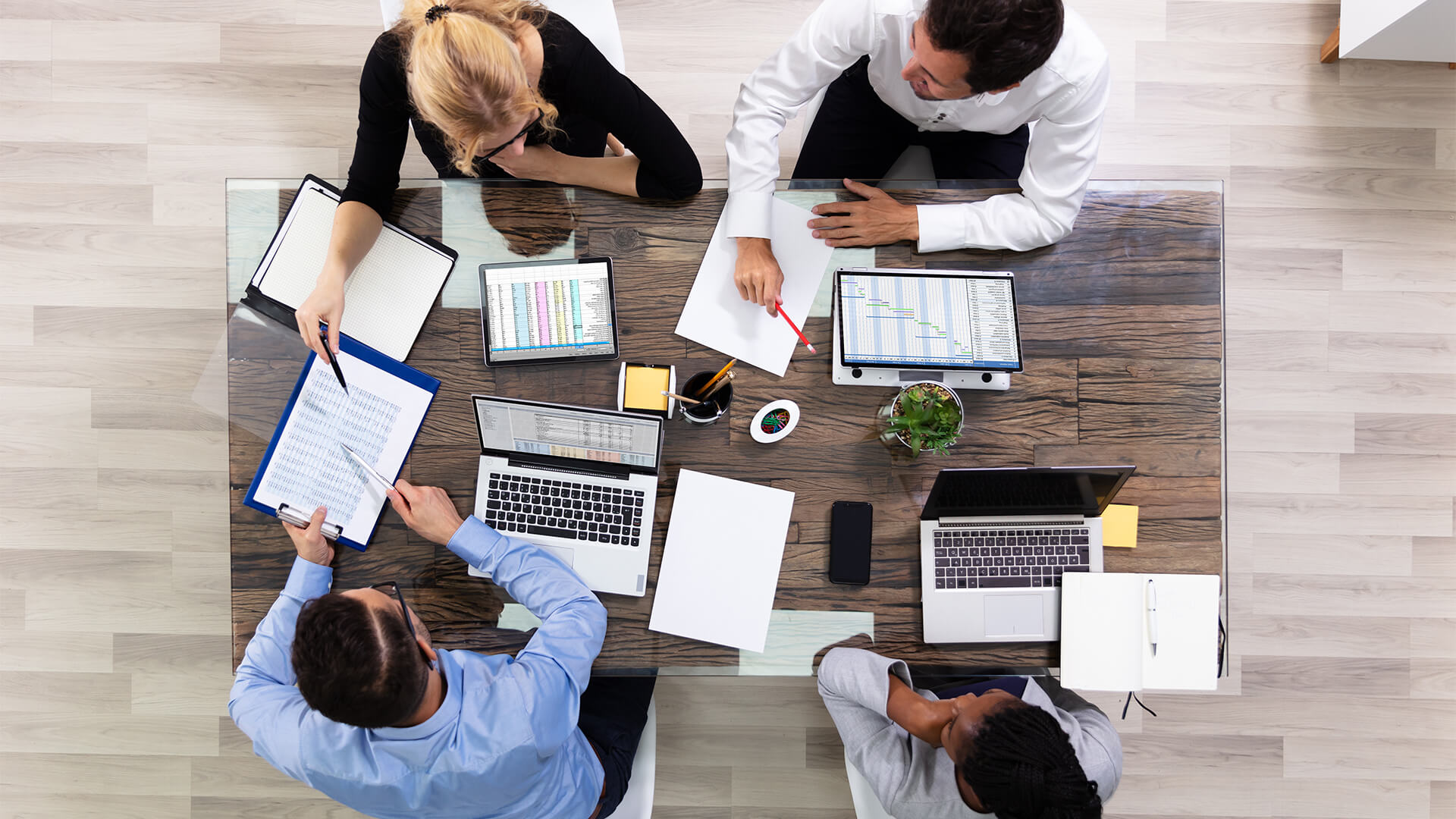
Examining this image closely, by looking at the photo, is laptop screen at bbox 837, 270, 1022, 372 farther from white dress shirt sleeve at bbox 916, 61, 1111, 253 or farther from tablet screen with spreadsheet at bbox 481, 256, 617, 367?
tablet screen with spreadsheet at bbox 481, 256, 617, 367

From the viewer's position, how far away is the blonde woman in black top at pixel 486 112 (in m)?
1.27

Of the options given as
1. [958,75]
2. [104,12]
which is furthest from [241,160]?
[958,75]

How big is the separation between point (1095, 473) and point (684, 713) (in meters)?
1.44

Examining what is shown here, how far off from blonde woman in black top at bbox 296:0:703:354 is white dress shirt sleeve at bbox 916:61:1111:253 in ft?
1.69

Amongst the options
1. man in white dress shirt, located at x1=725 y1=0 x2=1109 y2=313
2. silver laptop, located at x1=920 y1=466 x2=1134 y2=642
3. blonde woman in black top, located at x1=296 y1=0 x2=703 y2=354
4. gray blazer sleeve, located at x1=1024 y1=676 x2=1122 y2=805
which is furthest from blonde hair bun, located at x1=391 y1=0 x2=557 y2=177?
gray blazer sleeve, located at x1=1024 y1=676 x2=1122 y2=805

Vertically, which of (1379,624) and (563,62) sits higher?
(563,62)

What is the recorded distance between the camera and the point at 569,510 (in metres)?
1.50

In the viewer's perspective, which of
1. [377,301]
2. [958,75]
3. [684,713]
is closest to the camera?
[958,75]

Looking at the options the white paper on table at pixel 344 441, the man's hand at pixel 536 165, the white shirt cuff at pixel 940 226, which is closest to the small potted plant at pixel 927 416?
the white shirt cuff at pixel 940 226

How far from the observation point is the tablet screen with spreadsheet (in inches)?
60.1

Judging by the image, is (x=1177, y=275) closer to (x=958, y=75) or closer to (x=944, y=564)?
(x=958, y=75)

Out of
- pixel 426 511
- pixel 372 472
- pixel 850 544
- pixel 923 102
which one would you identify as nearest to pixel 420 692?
pixel 426 511

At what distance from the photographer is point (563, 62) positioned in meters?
1.49

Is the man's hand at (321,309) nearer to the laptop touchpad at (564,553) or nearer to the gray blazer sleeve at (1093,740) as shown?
the laptop touchpad at (564,553)
